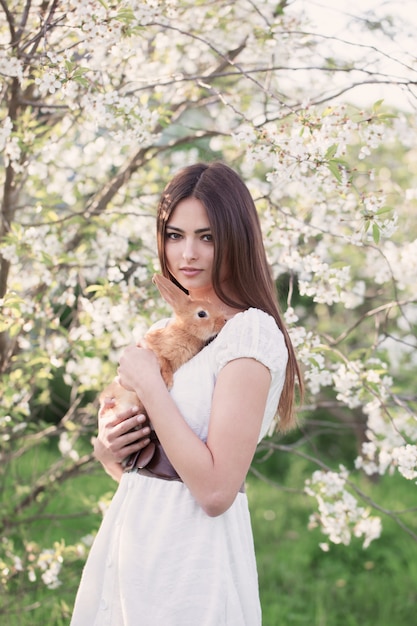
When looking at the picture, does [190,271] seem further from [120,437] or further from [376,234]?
[376,234]

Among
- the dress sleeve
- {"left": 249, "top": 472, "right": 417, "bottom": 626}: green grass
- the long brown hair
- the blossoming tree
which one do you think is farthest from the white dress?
{"left": 249, "top": 472, "right": 417, "bottom": 626}: green grass

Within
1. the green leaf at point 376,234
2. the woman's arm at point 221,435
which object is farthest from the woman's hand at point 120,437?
the green leaf at point 376,234

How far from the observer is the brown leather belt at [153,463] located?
1.88 metres

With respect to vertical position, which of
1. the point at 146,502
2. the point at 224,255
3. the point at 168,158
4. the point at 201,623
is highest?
the point at 168,158

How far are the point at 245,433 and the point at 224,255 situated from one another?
55 cm

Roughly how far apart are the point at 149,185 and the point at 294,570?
285 cm

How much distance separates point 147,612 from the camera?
71.1 inches

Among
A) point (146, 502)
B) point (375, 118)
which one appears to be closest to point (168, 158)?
point (375, 118)

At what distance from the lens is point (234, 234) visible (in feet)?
6.67

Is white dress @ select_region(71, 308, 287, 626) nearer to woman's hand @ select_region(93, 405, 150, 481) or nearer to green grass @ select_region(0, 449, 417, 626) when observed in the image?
woman's hand @ select_region(93, 405, 150, 481)

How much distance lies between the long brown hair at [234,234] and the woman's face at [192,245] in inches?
1.0

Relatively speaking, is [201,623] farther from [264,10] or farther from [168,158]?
[168,158]

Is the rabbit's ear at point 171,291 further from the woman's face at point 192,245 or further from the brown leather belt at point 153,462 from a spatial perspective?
the brown leather belt at point 153,462

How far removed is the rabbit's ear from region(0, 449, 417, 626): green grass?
189cm
